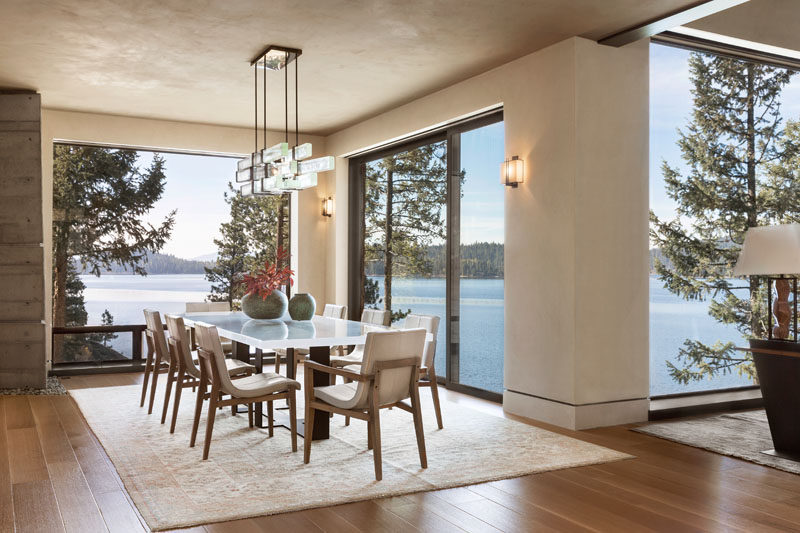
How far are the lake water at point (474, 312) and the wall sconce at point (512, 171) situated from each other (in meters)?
1.06

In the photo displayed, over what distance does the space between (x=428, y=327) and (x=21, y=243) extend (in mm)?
4220

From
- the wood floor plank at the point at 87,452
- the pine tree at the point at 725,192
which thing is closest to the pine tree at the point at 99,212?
the wood floor plank at the point at 87,452

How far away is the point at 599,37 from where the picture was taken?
5.21 m

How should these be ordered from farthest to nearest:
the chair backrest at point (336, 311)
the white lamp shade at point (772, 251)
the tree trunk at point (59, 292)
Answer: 1. the tree trunk at point (59, 292)
2. the chair backrest at point (336, 311)
3. the white lamp shade at point (772, 251)

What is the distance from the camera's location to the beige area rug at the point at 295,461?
11.4 ft

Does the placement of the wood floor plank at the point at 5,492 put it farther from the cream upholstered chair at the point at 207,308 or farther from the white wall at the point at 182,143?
the white wall at the point at 182,143

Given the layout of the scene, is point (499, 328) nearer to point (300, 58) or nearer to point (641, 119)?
point (641, 119)

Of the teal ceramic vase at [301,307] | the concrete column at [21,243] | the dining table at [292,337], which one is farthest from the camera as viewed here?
the concrete column at [21,243]

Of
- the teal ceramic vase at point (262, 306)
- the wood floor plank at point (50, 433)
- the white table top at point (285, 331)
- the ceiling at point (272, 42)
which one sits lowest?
the wood floor plank at point (50, 433)

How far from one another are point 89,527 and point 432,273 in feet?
15.6

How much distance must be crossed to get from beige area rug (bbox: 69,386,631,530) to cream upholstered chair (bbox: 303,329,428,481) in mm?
213

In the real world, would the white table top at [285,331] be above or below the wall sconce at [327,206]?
below

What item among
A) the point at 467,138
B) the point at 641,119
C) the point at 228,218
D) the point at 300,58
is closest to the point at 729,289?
the point at 641,119

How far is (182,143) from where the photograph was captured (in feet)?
27.4
